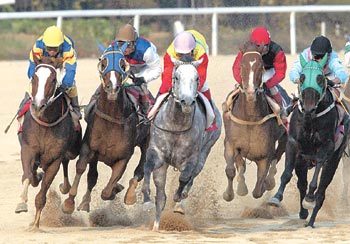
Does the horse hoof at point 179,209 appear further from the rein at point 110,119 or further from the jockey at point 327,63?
the jockey at point 327,63

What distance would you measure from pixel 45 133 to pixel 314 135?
2633 mm

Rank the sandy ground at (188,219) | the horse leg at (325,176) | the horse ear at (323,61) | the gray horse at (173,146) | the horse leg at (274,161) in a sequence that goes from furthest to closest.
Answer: the horse leg at (274,161)
the horse leg at (325,176)
the horse ear at (323,61)
the gray horse at (173,146)
the sandy ground at (188,219)

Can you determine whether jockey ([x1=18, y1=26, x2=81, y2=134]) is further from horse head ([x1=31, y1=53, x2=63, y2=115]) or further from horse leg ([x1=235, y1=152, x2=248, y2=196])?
horse leg ([x1=235, y1=152, x2=248, y2=196])

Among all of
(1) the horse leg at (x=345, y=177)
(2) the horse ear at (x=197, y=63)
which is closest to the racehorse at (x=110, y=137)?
(2) the horse ear at (x=197, y=63)

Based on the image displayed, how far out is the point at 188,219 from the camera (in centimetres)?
1238

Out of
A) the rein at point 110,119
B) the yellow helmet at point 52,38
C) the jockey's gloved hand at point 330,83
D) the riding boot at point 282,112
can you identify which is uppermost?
the yellow helmet at point 52,38

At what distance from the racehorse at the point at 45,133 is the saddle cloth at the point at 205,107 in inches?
33.3

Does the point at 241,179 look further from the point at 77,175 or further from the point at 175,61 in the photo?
the point at 175,61

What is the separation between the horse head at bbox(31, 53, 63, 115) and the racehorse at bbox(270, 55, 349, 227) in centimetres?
239

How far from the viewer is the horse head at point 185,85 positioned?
11078 millimetres

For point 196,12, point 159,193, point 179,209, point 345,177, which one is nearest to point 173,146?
point 159,193

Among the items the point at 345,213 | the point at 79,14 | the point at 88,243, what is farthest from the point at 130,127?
the point at 79,14

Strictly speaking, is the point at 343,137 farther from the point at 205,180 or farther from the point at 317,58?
the point at 205,180

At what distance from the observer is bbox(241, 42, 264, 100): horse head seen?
12.1m
